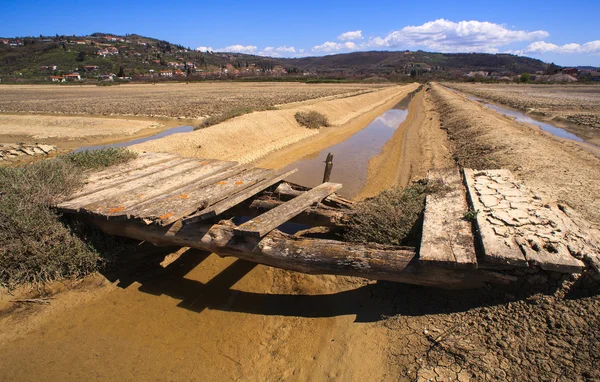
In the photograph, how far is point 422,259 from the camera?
3.11 meters

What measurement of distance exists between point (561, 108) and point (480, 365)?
30.9m

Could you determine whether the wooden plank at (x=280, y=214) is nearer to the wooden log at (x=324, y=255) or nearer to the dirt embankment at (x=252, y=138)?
the wooden log at (x=324, y=255)

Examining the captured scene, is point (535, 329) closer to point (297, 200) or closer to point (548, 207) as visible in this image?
point (548, 207)

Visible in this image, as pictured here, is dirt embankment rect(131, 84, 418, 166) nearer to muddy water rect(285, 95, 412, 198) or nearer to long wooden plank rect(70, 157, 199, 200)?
muddy water rect(285, 95, 412, 198)

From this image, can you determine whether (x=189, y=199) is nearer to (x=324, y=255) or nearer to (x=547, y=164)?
(x=324, y=255)

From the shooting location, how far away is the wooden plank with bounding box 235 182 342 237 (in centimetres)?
361

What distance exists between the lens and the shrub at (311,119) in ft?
58.4

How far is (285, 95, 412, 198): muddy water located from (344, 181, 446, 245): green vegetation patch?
10.9 ft

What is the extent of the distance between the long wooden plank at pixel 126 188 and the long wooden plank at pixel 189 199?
2.65 ft

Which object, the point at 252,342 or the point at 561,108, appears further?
the point at 561,108

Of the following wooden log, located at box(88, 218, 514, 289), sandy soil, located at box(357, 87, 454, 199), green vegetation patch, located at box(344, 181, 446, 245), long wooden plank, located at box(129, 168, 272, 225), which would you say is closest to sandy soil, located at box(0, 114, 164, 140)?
sandy soil, located at box(357, 87, 454, 199)

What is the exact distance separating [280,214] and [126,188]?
2704mm

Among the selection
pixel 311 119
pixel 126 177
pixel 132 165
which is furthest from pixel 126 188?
pixel 311 119

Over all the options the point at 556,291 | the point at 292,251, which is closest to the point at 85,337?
the point at 292,251
